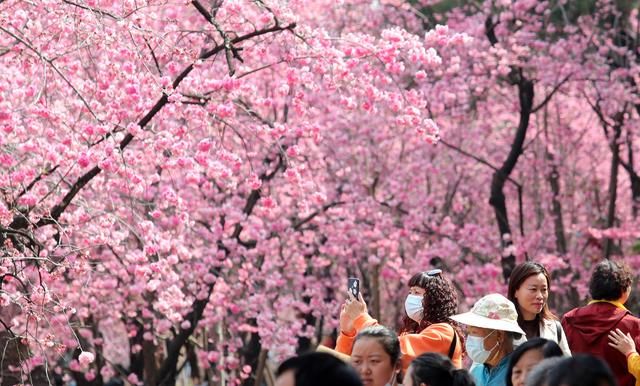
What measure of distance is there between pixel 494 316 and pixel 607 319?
101 cm

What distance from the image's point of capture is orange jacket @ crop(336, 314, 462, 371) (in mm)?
5953

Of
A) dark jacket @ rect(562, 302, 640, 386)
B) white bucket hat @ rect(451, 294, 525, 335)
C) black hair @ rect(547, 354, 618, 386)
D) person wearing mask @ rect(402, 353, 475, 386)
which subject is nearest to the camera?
black hair @ rect(547, 354, 618, 386)

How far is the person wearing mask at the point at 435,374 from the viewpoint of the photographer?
4594 millimetres

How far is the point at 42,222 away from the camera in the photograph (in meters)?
9.41

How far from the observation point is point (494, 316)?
19.7 feet

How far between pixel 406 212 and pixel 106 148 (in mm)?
7921

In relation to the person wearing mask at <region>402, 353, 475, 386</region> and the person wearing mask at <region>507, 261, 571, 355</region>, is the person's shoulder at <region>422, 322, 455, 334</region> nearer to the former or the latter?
the person wearing mask at <region>507, 261, 571, 355</region>

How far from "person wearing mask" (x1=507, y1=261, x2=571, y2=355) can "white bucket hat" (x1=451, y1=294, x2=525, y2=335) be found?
44 cm

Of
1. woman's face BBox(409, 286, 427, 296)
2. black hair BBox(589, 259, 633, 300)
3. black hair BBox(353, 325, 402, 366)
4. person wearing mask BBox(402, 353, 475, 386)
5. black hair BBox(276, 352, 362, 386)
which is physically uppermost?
black hair BBox(589, 259, 633, 300)

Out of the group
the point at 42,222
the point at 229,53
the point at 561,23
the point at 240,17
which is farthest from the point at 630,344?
the point at 561,23

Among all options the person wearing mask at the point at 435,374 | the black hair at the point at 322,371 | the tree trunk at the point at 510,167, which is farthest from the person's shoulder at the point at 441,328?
the tree trunk at the point at 510,167

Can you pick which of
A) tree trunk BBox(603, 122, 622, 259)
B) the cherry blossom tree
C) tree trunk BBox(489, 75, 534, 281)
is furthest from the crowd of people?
tree trunk BBox(603, 122, 622, 259)

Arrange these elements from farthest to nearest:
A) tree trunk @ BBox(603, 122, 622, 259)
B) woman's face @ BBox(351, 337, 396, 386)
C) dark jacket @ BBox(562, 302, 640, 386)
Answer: tree trunk @ BBox(603, 122, 622, 259)
dark jacket @ BBox(562, 302, 640, 386)
woman's face @ BBox(351, 337, 396, 386)

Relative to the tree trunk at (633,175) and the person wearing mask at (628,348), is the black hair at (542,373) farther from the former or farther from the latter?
the tree trunk at (633,175)
